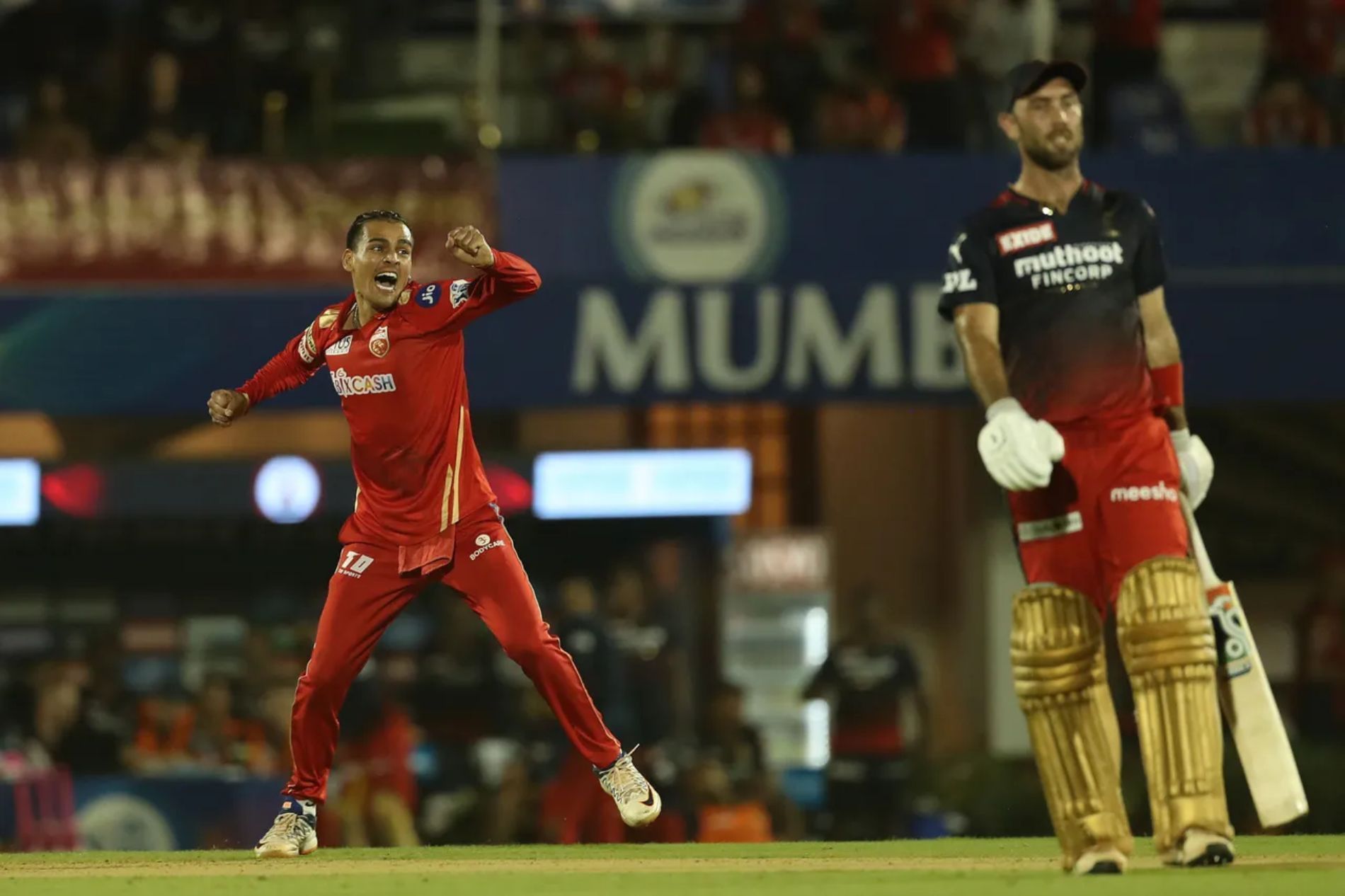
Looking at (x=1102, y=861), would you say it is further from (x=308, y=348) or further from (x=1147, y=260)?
(x=308, y=348)

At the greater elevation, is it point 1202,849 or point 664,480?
point 664,480

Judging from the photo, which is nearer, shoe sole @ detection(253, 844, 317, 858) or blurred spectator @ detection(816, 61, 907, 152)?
shoe sole @ detection(253, 844, 317, 858)

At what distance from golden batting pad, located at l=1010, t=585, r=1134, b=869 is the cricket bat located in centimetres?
41

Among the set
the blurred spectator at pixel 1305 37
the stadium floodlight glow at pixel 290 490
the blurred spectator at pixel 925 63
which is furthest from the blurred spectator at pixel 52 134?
the blurred spectator at pixel 1305 37

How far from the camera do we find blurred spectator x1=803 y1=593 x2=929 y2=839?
1274 cm

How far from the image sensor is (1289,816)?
247 inches

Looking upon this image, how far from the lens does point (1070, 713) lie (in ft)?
20.0

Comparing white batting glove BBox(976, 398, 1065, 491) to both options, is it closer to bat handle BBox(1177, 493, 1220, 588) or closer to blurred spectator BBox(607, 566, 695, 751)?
bat handle BBox(1177, 493, 1220, 588)

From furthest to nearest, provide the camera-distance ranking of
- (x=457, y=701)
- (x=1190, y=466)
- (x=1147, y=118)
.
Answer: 1. (x=1147, y=118)
2. (x=457, y=701)
3. (x=1190, y=466)

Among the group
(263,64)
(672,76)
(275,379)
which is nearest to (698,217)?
(672,76)

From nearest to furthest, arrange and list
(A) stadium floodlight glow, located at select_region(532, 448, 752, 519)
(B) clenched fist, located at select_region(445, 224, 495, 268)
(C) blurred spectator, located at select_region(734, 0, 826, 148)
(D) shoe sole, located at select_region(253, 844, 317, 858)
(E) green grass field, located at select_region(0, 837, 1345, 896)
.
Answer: (E) green grass field, located at select_region(0, 837, 1345, 896) < (B) clenched fist, located at select_region(445, 224, 495, 268) < (D) shoe sole, located at select_region(253, 844, 317, 858) < (C) blurred spectator, located at select_region(734, 0, 826, 148) < (A) stadium floodlight glow, located at select_region(532, 448, 752, 519)

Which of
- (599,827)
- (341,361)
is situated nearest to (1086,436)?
(341,361)

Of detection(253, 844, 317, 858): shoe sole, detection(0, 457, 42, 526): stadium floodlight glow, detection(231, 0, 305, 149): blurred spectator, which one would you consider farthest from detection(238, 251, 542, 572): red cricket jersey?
detection(0, 457, 42, 526): stadium floodlight glow

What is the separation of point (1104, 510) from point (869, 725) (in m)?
6.76
